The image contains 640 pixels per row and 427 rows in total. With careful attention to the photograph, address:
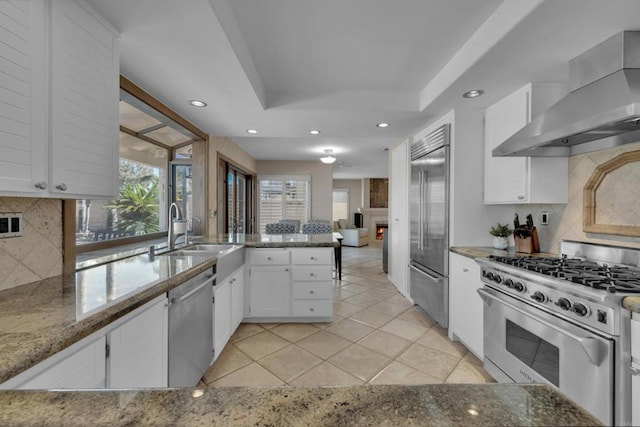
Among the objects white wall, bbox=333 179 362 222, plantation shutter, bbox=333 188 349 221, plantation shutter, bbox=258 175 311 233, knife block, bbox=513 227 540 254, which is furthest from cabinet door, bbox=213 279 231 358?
white wall, bbox=333 179 362 222

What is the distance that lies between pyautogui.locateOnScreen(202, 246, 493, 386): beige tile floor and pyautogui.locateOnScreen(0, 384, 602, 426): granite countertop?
168 cm

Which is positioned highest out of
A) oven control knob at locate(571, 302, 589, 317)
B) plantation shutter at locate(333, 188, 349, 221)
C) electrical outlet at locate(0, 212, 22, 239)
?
plantation shutter at locate(333, 188, 349, 221)

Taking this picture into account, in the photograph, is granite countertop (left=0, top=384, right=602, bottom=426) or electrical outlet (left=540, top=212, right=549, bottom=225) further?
electrical outlet (left=540, top=212, right=549, bottom=225)

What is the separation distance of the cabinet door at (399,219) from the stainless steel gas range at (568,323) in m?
→ 1.76

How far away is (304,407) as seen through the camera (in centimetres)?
48

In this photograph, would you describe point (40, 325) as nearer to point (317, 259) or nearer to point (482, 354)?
point (317, 259)

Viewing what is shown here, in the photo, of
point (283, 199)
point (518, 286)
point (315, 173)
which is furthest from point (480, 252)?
point (283, 199)

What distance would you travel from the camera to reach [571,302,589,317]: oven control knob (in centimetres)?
136

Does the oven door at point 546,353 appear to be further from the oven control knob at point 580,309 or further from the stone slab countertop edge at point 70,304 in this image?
the stone slab countertop edge at point 70,304

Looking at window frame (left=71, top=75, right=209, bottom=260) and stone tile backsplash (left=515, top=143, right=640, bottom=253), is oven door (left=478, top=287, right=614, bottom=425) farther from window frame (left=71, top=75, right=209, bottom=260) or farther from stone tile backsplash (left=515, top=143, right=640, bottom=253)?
window frame (left=71, top=75, right=209, bottom=260)

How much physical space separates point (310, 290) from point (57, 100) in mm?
2419

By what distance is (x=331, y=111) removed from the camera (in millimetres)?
2850

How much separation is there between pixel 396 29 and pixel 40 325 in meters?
2.32

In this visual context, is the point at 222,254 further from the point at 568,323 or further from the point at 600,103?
the point at 600,103
